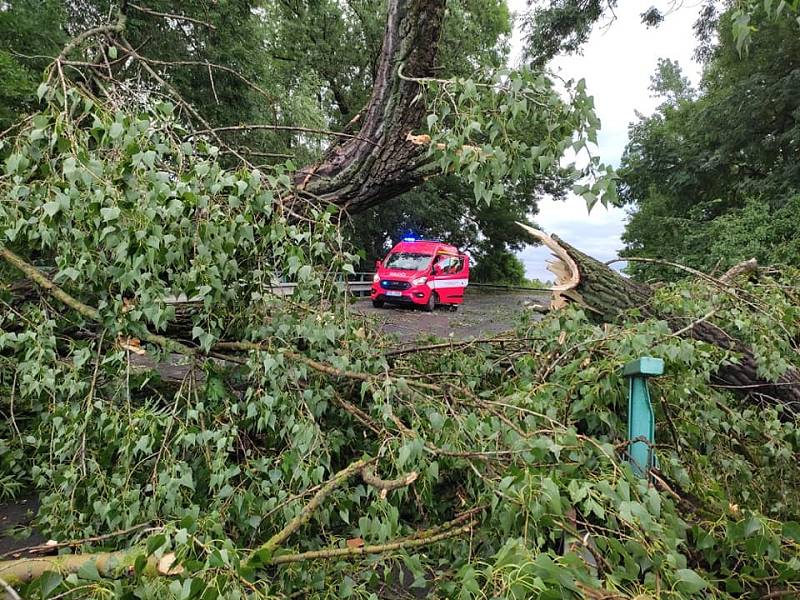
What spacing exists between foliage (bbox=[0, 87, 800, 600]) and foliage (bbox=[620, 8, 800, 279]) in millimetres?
9265

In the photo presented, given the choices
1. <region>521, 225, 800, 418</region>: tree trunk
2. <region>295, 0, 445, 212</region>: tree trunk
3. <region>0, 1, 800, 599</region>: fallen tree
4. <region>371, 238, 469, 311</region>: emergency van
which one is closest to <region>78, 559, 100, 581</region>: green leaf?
<region>0, 1, 800, 599</region>: fallen tree

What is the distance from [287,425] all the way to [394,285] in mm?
10675

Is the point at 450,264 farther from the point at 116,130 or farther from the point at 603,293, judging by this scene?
the point at 116,130

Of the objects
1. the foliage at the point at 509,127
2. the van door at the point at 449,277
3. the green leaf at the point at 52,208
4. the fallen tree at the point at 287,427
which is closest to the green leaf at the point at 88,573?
the fallen tree at the point at 287,427

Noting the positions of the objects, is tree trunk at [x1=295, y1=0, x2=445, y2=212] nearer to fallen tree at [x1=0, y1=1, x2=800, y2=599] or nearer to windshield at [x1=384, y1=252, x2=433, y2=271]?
fallen tree at [x1=0, y1=1, x2=800, y2=599]

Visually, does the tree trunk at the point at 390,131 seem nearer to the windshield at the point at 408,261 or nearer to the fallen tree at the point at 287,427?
the fallen tree at the point at 287,427

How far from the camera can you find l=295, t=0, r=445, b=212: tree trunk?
272 cm

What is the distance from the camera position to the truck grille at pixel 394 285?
12.2 meters

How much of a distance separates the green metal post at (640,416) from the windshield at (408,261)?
36.3ft

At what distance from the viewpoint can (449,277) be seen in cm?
1330

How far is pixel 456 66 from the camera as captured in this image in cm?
1552

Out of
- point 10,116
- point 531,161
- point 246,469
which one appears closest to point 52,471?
point 246,469

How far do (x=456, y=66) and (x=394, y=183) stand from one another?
1420 cm

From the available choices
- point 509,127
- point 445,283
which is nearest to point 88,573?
point 509,127
